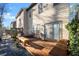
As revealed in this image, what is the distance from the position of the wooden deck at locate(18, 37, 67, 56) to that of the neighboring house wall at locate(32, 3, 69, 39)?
0.08 m

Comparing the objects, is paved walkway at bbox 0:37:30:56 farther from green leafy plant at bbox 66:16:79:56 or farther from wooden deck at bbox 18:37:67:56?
green leafy plant at bbox 66:16:79:56

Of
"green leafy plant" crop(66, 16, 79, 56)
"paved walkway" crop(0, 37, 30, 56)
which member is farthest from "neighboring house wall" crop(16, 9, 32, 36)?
"green leafy plant" crop(66, 16, 79, 56)

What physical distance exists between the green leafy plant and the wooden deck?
0.08 metres

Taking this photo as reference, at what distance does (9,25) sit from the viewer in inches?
91.0

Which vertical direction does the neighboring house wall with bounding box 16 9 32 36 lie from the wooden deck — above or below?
above

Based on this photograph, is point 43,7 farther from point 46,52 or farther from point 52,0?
point 46,52

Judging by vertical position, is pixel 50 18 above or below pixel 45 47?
above

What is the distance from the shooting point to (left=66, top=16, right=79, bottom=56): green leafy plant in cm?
227

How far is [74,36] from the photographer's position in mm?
2271

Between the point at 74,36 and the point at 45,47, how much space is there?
34cm

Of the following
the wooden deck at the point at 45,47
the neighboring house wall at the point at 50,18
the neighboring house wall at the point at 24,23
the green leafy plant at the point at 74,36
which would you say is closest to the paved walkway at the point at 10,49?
the wooden deck at the point at 45,47

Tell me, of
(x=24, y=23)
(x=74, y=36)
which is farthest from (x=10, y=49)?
(x=74, y=36)

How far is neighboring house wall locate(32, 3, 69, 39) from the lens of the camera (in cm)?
229

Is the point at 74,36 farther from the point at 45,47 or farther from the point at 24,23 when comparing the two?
the point at 24,23
